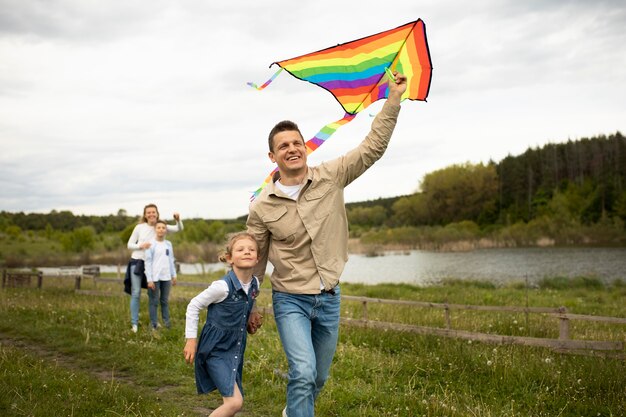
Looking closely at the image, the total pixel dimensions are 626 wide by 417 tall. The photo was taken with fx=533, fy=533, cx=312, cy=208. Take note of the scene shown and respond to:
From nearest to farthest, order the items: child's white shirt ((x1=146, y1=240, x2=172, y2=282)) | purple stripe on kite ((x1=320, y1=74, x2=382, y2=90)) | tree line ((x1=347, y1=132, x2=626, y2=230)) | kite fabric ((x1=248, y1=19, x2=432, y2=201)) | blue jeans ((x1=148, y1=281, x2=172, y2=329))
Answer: kite fabric ((x1=248, y1=19, x2=432, y2=201)) < purple stripe on kite ((x1=320, y1=74, x2=382, y2=90)) < blue jeans ((x1=148, y1=281, x2=172, y2=329)) < child's white shirt ((x1=146, y1=240, x2=172, y2=282)) < tree line ((x1=347, y1=132, x2=626, y2=230))

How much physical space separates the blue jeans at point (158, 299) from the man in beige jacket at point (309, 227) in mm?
5818

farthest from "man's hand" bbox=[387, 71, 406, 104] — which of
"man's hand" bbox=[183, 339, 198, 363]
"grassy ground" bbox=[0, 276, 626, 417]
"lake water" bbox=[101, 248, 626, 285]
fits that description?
"lake water" bbox=[101, 248, 626, 285]

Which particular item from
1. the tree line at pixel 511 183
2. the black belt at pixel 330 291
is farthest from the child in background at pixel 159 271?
the tree line at pixel 511 183

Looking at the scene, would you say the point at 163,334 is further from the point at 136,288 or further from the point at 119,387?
the point at 119,387

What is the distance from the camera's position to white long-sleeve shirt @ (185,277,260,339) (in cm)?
391

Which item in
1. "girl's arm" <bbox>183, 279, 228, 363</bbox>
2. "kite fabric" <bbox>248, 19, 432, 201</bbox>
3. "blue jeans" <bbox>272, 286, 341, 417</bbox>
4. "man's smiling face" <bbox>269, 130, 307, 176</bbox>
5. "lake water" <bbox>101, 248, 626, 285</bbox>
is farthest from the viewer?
"lake water" <bbox>101, 248, 626, 285</bbox>

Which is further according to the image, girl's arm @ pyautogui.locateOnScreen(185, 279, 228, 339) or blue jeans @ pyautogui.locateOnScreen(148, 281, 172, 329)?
blue jeans @ pyautogui.locateOnScreen(148, 281, 172, 329)

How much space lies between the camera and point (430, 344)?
779 centimetres

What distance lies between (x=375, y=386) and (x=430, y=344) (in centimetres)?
232

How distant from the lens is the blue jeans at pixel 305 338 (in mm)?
3648

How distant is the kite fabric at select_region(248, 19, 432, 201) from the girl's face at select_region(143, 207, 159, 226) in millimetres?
5113

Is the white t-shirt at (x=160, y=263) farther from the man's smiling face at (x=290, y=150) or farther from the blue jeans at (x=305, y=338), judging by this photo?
the man's smiling face at (x=290, y=150)

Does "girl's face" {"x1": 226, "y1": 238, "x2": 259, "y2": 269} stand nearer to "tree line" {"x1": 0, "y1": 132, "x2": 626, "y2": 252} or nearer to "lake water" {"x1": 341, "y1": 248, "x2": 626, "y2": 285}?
"lake water" {"x1": 341, "y1": 248, "x2": 626, "y2": 285}

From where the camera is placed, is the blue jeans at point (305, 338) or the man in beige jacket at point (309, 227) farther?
the man in beige jacket at point (309, 227)
